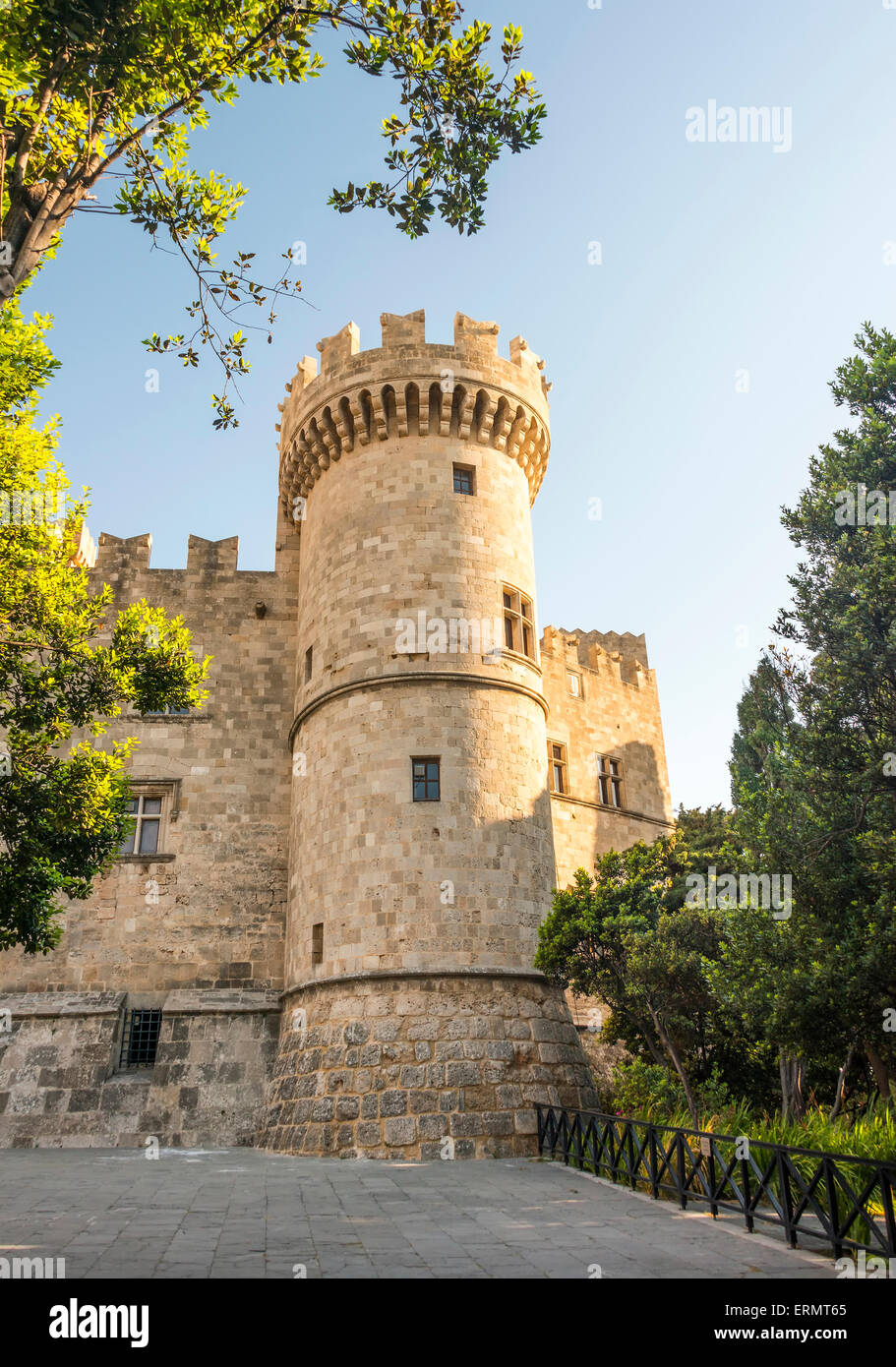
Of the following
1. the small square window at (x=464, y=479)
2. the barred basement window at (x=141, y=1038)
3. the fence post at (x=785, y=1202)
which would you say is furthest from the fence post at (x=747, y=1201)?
the small square window at (x=464, y=479)

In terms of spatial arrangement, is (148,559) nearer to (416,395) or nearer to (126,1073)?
(416,395)

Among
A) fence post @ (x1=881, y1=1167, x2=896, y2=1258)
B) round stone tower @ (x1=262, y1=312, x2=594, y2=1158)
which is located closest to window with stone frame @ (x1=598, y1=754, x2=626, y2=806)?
round stone tower @ (x1=262, y1=312, x2=594, y2=1158)

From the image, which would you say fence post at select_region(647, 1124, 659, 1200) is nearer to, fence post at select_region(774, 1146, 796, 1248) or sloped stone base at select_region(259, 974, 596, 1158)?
fence post at select_region(774, 1146, 796, 1248)

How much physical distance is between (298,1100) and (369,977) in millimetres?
2460

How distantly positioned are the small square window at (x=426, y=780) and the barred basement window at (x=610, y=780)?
9.40 m

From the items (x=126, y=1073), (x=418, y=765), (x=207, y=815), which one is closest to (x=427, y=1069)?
(x=418, y=765)

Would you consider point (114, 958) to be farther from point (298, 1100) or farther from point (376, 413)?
point (376, 413)

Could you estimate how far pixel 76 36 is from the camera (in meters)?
7.98

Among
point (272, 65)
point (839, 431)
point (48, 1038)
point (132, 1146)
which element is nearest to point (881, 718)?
point (839, 431)

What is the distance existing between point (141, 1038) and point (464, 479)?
13.6 metres

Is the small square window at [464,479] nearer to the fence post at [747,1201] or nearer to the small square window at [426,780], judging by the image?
the small square window at [426,780]

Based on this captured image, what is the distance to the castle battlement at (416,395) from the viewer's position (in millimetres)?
19281

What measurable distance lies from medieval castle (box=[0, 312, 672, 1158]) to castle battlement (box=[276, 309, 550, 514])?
0.06 m

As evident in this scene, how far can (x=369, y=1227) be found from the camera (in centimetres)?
836
